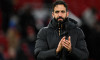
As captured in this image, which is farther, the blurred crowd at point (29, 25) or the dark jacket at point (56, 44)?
the blurred crowd at point (29, 25)

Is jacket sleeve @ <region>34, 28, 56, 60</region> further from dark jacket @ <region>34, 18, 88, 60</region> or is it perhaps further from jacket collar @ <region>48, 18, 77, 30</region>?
jacket collar @ <region>48, 18, 77, 30</region>

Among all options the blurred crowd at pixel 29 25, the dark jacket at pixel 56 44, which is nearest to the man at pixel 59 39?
the dark jacket at pixel 56 44

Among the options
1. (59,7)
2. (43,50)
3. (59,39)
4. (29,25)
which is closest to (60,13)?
(59,7)

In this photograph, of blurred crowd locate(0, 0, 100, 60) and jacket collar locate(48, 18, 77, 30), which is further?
blurred crowd locate(0, 0, 100, 60)

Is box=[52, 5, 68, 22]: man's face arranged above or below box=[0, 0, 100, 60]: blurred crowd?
above

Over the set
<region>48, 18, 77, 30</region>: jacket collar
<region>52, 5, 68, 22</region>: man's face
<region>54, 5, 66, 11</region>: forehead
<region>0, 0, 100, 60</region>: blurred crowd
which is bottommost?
<region>0, 0, 100, 60</region>: blurred crowd

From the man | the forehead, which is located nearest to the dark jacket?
the man

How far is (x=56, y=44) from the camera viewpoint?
213 inches

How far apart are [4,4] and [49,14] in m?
1.72

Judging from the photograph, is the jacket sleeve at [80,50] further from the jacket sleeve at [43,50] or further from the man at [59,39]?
the jacket sleeve at [43,50]

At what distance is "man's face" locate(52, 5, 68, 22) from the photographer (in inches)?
212

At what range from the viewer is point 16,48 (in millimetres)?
10391

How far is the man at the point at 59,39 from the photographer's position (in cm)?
535

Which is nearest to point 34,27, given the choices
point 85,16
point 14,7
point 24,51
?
point 24,51
